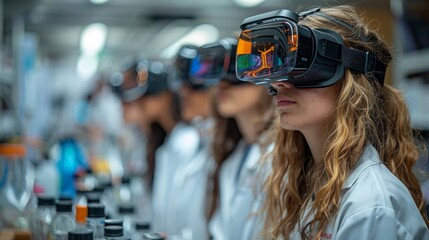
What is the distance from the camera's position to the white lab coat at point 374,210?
1.15 metres

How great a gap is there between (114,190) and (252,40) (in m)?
1.31

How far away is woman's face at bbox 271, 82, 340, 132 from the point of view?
1.35 m

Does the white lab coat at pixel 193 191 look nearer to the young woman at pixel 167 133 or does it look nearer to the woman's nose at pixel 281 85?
the young woman at pixel 167 133

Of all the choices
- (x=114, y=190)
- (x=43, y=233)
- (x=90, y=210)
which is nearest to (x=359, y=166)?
(x=90, y=210)

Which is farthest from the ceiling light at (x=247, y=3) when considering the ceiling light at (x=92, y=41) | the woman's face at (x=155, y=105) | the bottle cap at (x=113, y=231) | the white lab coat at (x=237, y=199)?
the bottle cap at (x=113, y=231)

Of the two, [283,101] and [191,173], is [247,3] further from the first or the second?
[283,101]

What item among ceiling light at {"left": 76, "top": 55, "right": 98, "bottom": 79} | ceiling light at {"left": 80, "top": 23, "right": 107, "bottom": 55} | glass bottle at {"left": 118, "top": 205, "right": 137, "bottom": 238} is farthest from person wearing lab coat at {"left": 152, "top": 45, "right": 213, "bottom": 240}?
ceiling light at {"left": 76, "top": 55, "right": 98, "bottom": 79}

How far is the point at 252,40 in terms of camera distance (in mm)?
1369

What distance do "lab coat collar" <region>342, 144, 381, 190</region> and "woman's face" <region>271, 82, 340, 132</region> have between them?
128 millimetres

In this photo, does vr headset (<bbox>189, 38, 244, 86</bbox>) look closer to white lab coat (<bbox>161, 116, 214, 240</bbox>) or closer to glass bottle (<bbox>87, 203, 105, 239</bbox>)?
white lab coat (<bbox>161, 116, 214, 240</bbox>)

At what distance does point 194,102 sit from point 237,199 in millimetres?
1039

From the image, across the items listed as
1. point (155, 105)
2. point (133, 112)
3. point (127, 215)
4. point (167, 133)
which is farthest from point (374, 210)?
point (133, 112)

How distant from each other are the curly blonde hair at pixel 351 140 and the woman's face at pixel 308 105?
0.9 inches

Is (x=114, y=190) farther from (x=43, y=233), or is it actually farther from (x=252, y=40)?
(x=252, y=40)
